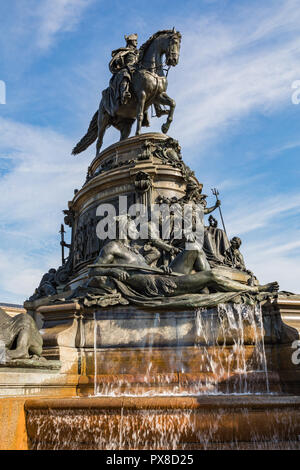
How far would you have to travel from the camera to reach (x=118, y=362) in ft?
33.2

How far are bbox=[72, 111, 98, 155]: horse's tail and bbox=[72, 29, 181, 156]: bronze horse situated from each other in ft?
8.25

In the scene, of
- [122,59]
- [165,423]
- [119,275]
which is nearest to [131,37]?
[122,59]

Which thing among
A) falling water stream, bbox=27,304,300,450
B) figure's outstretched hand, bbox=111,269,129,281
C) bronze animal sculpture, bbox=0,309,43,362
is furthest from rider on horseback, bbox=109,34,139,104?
falling water stream, bbox=27,304,300,450

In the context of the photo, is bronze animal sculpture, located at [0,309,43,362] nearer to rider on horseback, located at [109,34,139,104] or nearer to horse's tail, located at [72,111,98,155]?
rider on horseback, located at [109,34,139,104]

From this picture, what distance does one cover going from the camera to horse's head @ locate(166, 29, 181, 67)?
62.1ft

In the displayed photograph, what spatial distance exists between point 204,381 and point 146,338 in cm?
174

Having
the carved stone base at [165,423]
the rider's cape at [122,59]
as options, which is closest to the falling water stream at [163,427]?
the carved stone base at [165,423]

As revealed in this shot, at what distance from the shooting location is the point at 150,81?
18.9 meters

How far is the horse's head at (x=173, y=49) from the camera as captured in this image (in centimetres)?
1892

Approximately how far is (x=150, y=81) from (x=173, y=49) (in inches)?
69.8

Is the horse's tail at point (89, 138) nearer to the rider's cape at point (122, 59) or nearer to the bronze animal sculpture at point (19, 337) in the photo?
the rider's cape at point (122, 59)

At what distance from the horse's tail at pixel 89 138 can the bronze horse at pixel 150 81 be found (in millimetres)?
2514
